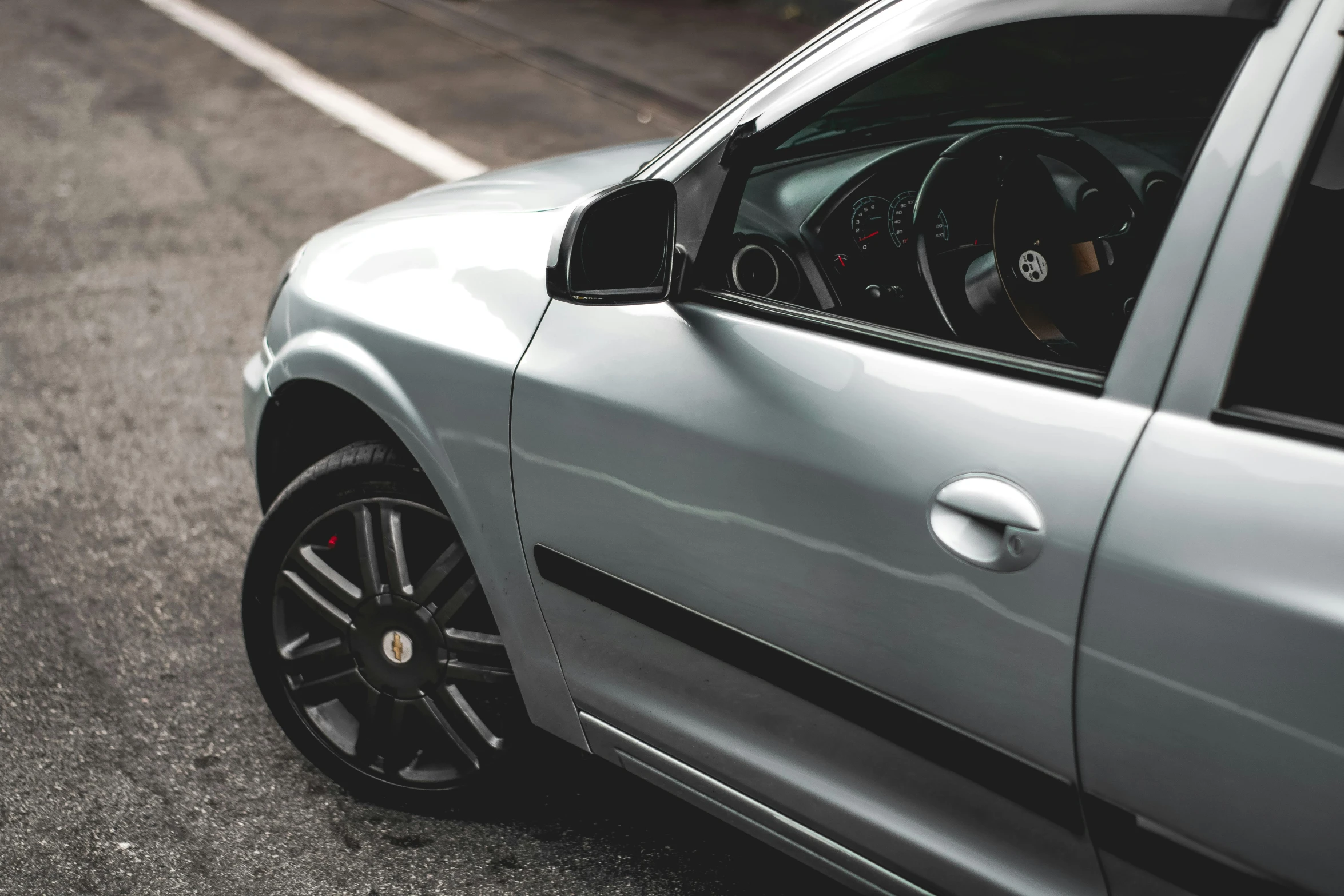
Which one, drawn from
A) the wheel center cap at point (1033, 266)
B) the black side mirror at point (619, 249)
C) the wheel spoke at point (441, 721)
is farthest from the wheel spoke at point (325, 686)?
the wheel center cap at point (1033, 266)

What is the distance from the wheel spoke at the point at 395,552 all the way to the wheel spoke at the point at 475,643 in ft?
0.37

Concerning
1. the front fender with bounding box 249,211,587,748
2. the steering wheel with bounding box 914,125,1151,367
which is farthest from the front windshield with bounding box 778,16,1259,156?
the front fender with bounding box 249,211,587,748

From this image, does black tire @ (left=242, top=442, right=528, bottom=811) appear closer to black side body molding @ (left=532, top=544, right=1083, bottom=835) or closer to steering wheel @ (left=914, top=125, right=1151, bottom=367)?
black side body molding @ (left=532, top=544, right=1083, bottom=835)

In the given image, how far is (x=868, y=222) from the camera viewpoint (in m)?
2.17

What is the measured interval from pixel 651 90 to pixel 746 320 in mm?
6928

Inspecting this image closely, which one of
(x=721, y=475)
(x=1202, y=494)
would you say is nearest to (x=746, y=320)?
(x=721, y=475)

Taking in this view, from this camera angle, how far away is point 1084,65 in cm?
219

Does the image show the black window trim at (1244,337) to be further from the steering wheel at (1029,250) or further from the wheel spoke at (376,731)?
the wheel spoke at (376,731)

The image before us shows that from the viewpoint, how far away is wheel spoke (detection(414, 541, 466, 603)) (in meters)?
2.31

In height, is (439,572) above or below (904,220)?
below

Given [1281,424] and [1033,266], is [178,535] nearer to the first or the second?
[1033,266]

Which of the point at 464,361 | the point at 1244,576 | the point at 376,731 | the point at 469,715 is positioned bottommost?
the point at 376,731

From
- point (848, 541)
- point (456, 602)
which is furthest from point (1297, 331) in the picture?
point (456, 602)

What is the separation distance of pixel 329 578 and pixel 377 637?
0.50ft
